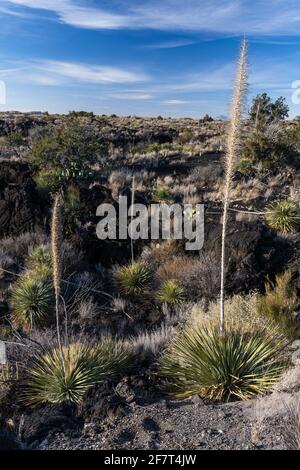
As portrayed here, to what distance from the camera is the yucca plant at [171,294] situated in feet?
35.6

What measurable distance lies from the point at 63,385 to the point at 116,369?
2.58ft

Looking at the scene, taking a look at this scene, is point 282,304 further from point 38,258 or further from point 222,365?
point 38,258

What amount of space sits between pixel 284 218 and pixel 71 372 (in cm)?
976

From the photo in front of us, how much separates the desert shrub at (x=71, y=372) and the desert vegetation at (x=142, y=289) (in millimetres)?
21

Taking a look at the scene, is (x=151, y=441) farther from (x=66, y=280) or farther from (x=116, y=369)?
(x=66, y=280)

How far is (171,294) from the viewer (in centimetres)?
1091

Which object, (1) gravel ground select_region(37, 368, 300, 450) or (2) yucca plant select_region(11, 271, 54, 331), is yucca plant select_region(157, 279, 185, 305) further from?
(1) gravel ground select_region(37, 368, 300, 450)

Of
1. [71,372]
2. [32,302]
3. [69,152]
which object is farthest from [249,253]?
[69,152]

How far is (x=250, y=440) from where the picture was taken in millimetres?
4359

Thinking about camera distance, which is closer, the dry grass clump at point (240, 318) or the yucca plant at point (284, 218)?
the dry grass clump at point (240, 318)

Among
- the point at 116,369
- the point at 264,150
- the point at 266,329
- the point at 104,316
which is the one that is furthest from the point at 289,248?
the point at 264,150

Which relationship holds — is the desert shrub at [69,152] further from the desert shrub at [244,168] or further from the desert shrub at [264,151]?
the desert shrub at [264,151]

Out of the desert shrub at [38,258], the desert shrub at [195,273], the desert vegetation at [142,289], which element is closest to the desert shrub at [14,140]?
the desert vegetation at [142,289]

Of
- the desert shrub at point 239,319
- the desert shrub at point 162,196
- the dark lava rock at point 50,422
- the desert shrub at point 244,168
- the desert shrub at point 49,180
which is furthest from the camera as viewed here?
the desert shrub at point 244,168
